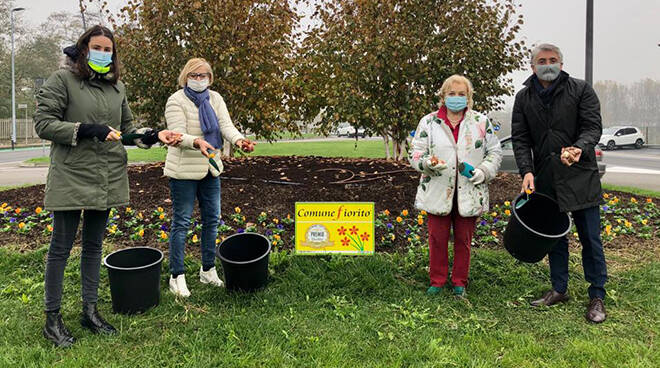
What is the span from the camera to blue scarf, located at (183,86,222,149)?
342 cm

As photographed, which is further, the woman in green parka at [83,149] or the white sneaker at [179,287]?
the white sneaker at [179,287]

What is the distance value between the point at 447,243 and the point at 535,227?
2.59 ft

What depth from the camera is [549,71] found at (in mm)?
3250

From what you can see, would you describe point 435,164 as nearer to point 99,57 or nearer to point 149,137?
point 149,137

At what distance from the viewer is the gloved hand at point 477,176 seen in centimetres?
332

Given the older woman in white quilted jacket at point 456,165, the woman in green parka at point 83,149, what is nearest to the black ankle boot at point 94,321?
the woman in green parka at point 83,149

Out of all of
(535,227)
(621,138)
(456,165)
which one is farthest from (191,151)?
(621,138)

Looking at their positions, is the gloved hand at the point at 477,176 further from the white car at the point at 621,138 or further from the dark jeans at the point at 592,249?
the white car at the point at 621,138

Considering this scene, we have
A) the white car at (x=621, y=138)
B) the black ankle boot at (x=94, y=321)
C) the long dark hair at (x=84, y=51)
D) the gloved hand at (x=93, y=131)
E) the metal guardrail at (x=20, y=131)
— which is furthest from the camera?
the metal guardrail at (x=20, y=131)

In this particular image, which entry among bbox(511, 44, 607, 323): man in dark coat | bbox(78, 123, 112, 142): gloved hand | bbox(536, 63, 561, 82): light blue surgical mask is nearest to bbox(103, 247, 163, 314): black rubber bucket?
bbox(78, 123, 112, 142): gloved hand

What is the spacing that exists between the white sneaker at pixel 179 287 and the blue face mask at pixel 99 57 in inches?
63.5

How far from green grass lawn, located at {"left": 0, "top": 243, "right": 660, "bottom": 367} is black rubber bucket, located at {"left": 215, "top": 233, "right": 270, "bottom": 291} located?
0.36 ft

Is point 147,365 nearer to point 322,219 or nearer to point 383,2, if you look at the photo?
point 322,219

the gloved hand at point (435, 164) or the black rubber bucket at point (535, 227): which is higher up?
the gloved hand at point (435, 164)
